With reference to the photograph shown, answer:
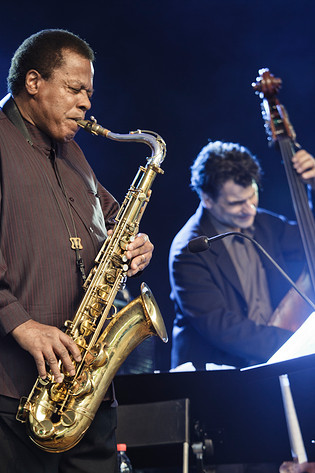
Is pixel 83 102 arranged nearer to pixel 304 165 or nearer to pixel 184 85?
pixel 304 165

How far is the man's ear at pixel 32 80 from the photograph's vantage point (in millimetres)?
2125

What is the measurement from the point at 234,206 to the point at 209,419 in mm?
1469

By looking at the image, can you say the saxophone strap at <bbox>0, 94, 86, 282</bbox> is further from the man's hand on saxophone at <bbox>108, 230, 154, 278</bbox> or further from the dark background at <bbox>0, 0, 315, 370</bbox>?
the dark background at <bbox>0, 0, 315, 370</bbox>

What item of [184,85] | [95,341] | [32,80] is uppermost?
[184,85]

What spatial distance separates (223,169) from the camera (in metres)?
3.80

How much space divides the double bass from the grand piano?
2.51 ft

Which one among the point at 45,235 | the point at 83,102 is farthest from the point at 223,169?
the point at 45,235

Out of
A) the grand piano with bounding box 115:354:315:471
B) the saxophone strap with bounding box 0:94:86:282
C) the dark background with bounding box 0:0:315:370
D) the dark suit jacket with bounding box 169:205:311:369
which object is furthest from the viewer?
the dark background with bounding box 0:0:315:370

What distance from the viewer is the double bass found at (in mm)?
3275

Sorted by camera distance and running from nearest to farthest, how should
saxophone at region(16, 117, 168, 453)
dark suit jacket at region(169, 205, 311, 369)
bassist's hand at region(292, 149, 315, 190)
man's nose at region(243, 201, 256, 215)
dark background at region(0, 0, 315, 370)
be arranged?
saxophone at region(16, 117, 168, 453) < dark suit jacket at region(169, 205, 311, 369) < bassist's hand at region(292, 149, 315, 190) < man's nose at region(243, 201, 256, 215) < dark background at region(0, 0, 315, 370)

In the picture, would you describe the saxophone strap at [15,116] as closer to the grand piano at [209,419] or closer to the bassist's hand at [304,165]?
the grand piano at [209,419]

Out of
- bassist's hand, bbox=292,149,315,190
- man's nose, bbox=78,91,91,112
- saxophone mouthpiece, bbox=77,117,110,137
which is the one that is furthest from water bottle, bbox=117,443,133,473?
bassist's hand, bbox=292,149,315,190

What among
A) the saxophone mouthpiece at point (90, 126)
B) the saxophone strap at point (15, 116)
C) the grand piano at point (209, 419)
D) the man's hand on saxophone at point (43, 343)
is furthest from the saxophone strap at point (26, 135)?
the grand piano at point (209, 419)

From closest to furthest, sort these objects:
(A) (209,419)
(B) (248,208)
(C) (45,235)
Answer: (C) (45,235), (A) (209,419), (B) (248,208)
